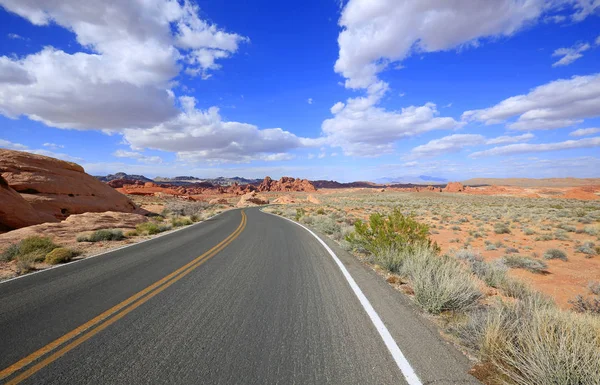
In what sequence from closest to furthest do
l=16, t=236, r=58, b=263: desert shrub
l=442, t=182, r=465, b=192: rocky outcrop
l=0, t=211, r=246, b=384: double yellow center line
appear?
1. l=0, t=211, r=246, b=384: double yellow center line
2. l=16, t=236, r=58, b=263: desert shrub
3. l=442, t=182, r=465, b=192: rocky outcrop

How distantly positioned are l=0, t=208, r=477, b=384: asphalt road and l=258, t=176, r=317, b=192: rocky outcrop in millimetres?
133285

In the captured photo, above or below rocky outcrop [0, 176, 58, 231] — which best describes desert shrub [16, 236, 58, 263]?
below

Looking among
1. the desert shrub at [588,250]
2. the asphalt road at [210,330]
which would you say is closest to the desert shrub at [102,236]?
the asphalt road at [210,330]

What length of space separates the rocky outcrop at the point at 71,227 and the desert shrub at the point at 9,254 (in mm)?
1128

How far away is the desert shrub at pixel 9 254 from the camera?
8.98 meters

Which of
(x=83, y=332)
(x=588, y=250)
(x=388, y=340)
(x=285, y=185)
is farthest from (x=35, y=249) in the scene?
(x=285, y=185)

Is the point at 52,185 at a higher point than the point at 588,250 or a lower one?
higher

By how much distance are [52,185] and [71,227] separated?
8470mm

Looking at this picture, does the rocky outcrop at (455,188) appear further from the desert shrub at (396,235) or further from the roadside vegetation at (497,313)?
the desert shrub at (396,235)

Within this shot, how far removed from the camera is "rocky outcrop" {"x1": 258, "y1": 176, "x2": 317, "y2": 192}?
143m

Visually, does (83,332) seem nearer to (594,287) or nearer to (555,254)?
(594,287)

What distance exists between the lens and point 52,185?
65.4 ft

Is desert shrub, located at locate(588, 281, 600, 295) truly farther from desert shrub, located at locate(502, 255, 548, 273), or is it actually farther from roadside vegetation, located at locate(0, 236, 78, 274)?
roadside vegetation, located at locate(0, 236, 78, 274)

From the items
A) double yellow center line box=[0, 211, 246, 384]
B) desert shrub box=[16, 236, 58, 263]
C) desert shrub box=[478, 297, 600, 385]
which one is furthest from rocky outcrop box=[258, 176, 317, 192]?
desert shrub box=[478, 297, 600, 385]
